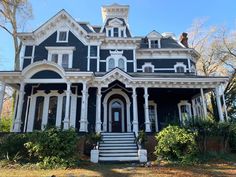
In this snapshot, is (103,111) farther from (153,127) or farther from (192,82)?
(192,82)

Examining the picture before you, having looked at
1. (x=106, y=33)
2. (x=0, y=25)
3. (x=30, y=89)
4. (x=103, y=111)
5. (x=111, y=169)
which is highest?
(x=0, y=25)

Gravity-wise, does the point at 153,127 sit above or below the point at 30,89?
below

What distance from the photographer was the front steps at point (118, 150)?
11688mm

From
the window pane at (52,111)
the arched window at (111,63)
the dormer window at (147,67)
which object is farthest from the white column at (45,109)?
the dormer window at (147,67)

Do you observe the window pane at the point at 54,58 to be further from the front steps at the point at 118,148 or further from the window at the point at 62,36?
the front steps at the point at 118,148

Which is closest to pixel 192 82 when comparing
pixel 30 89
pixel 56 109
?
pixel 56 109

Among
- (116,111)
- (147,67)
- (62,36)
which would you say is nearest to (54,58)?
(62,36)

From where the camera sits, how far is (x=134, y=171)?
938 cm

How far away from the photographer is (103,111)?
17672 millimetres

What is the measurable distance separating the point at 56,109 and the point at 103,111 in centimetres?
346

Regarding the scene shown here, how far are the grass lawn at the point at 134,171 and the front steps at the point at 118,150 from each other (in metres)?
1.18

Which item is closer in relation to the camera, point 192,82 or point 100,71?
point 192,82

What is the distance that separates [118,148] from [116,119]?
522 centimetres

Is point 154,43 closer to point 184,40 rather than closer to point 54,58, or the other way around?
point 184,40
